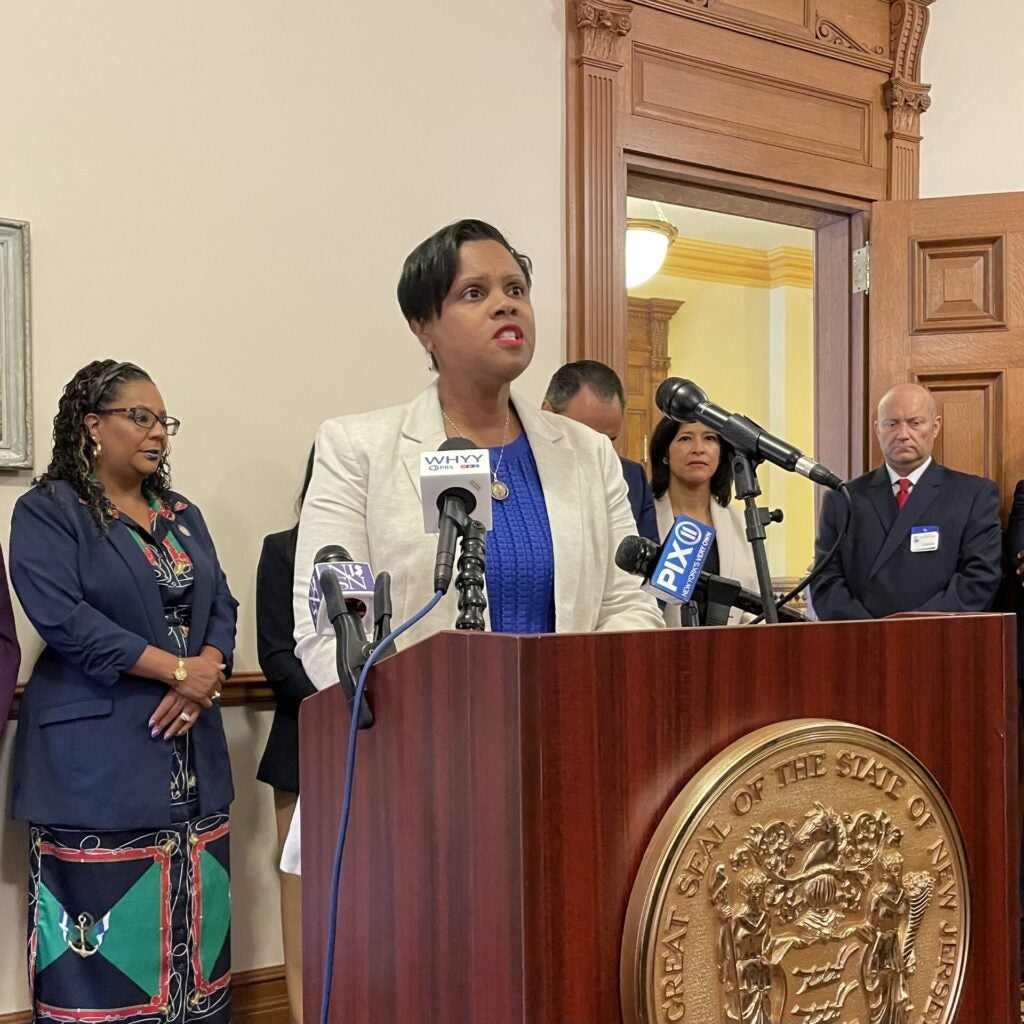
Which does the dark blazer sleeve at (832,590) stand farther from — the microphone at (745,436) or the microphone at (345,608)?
the microphone at (345,608)

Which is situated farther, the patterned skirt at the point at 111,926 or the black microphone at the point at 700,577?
the patterned skirt at the point at 111,926

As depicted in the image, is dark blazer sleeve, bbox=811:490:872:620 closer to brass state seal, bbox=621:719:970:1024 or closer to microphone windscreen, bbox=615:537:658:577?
microphone windscreen, bbox=615:537:658:577

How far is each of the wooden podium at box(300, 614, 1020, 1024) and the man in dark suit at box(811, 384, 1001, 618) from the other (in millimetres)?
2520

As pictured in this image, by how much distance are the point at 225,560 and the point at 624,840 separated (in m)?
2.45

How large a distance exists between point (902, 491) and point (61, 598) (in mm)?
2542

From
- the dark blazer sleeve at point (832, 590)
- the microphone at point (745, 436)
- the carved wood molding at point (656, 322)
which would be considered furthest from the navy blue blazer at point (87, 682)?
the carved wood molding at point (656, 322)

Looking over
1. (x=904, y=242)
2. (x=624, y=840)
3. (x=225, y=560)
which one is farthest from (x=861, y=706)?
(x=904, y=242)

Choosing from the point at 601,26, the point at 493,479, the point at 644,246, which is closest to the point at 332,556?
the point at 493,479

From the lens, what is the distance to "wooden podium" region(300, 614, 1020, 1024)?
3.15ft

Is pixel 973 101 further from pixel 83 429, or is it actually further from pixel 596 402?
pixel 83 429

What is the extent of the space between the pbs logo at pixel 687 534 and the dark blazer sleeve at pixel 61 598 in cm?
171

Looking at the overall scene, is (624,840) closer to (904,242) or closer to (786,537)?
(904,242)

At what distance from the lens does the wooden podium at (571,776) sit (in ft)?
3.15

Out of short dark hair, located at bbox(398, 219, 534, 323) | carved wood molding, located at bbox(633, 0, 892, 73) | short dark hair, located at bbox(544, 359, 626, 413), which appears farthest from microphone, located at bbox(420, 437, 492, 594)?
carved wood molding, located at bbox(633, 0, 892, 73)
